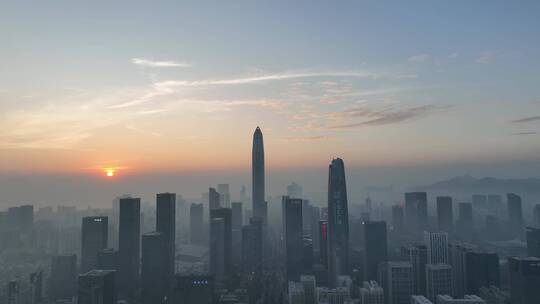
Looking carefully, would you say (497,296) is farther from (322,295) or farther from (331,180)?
(331,180)

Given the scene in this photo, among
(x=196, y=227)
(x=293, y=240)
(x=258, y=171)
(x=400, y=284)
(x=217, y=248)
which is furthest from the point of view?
(x=258, y=171)

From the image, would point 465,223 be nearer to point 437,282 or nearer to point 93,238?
point 437,282

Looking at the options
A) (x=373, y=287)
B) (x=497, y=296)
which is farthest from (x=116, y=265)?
(x=497, y=296)

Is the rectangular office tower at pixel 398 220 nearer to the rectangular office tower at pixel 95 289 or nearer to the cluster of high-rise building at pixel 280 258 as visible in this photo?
the cluster of high-rise building at pixel 280 258

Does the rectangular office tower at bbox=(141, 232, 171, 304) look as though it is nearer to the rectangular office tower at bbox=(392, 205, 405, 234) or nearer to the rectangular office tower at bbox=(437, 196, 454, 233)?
the rectangular office tower at bbox=(392, 205, 405, 234)

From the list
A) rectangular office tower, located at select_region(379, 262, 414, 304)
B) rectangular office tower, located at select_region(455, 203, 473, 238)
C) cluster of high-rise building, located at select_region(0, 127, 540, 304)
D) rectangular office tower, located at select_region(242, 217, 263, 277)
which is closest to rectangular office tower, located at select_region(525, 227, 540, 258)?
cluster of high-rise building, located at select_region(0, 127, 540, 304)

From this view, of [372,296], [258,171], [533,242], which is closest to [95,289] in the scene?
[372,296]

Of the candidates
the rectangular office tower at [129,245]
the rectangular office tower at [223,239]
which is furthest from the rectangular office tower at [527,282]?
the rectangular office tower at [129,245]
